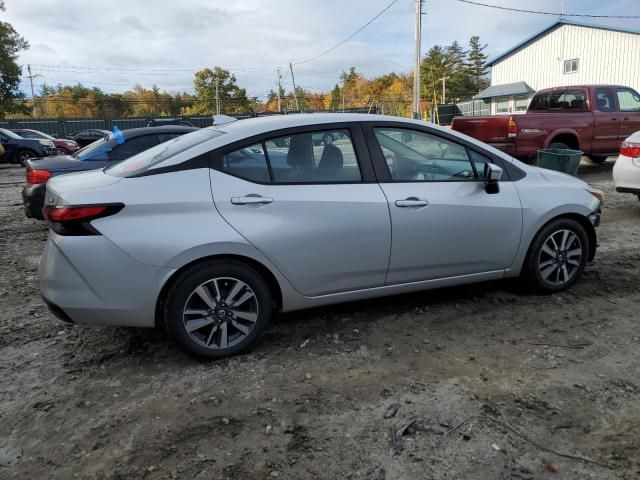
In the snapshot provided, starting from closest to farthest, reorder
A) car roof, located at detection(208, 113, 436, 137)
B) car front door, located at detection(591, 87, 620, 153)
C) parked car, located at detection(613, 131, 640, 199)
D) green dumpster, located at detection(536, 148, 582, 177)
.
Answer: car roof, located at detection(208, 113, 436, 137) < parked car, located at detection(613, 131, 640, 199) < green dumpster, located at detection(536, 148, 582, 177) < car front door, located at detection(591, 87, 620, 153)

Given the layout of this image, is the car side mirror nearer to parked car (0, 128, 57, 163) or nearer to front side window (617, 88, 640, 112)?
front side window (617, 88, 640, 112)

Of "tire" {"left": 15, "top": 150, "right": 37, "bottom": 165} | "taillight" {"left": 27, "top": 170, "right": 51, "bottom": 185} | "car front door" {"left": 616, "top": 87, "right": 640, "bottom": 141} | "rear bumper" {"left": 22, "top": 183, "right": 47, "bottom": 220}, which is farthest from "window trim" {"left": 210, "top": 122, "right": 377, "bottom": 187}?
"tire" {"left": 15, "top": 150, "right": 37, "bottom": 165}

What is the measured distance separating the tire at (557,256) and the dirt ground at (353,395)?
0.50 feet

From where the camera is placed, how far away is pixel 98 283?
10.3 feet

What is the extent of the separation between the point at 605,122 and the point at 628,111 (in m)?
0.91

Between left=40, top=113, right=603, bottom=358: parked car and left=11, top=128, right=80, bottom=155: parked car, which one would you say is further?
left=11, top=128, right=80, bottom=155: parked car

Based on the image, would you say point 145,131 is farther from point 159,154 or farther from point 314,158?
point 314,158

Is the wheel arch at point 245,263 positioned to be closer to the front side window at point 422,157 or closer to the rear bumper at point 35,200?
the front side window at point 422,157

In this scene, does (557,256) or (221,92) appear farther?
(221,92)

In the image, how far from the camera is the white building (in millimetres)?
26641

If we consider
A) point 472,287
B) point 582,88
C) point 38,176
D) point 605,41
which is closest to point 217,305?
point 472,287

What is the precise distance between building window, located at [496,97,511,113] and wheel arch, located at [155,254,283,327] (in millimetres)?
36449

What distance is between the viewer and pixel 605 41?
27.7 metres

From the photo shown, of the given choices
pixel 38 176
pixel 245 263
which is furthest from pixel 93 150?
pixel 245 263
